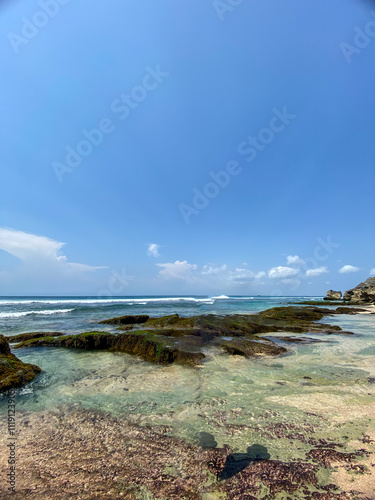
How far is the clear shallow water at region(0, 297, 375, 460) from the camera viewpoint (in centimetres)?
399

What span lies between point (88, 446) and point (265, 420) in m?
3.11

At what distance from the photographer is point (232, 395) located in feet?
18.0

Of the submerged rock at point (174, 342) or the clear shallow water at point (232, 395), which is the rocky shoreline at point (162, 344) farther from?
the clear shallow water at point (232, 395)

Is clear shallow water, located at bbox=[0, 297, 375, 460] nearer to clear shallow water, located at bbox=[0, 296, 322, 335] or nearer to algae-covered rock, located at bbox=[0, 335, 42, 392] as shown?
algae-covered rock, located at bbox=[0, 335, 42, 392]

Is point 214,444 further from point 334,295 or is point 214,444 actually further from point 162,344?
point 334,295

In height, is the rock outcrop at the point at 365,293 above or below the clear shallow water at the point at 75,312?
above

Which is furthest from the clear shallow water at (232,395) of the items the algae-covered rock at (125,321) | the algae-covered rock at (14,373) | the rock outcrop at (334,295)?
the rock outcrop at (334,295)

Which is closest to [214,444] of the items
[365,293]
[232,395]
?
[232,395]

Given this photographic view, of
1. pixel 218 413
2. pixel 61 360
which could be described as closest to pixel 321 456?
pixel 218 413

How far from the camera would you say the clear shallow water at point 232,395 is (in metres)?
3.99

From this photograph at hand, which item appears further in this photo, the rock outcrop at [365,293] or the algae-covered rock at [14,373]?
the rock outcrop at [365,293]

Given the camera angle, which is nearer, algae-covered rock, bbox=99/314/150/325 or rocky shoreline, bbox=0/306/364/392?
rocky shoreline, bbox=0/306/364/392

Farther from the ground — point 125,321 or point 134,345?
point 134,345

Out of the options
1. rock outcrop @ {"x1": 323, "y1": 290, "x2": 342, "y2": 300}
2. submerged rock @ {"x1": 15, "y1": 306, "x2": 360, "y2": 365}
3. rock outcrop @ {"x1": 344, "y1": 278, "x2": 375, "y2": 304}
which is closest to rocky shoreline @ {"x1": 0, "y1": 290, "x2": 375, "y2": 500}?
submerged rock @ {"x1": 15, "y1": 306, "x2": 360, "y2": 365}
